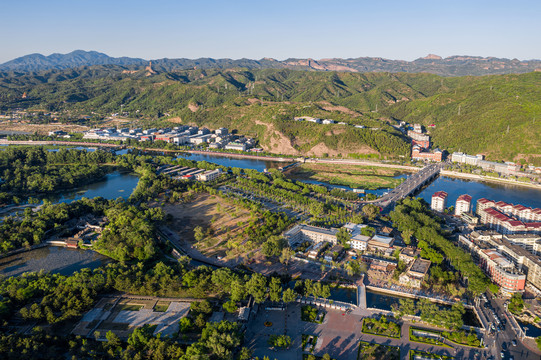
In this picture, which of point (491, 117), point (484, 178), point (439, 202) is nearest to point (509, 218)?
point (439, 202)

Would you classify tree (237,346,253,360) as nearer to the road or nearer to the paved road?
the paved road

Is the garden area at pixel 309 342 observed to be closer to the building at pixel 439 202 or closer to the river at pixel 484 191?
the building at pixel 439 202

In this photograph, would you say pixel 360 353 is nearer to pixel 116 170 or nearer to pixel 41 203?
pixel 41 203

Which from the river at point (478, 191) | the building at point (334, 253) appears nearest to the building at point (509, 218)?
the river at point (478, 191)

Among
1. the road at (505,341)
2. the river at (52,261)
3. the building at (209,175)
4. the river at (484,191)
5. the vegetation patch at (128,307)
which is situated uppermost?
the building at (209,175)

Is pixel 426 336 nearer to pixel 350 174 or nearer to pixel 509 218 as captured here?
pixel 509 218

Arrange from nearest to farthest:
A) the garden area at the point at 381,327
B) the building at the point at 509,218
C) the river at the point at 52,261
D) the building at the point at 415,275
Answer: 1. the garden area at the point at 381,327
2. the building at the point at 415,275
3. the river at the point at 52,261
4. the building at the point at 509,218

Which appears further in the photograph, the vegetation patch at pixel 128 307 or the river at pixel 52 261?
the river at pixel 52 261
